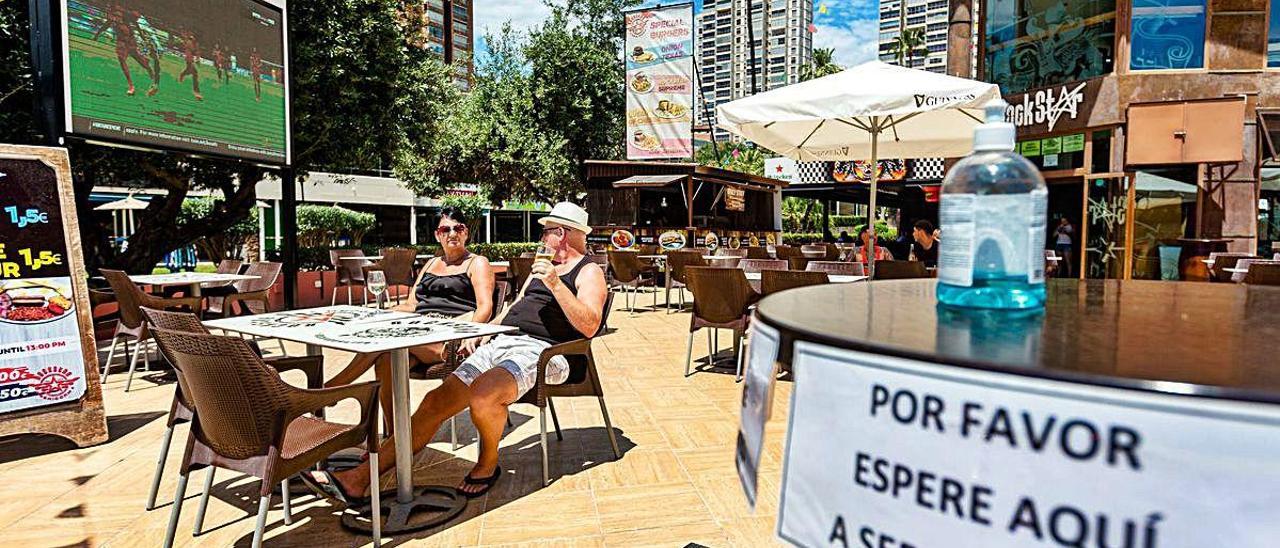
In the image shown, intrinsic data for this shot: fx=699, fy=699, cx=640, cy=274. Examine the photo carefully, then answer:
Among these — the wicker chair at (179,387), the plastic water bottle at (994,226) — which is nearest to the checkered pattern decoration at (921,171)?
the wicker chair at (179,387)

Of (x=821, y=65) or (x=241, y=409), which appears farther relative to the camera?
(x=821, y=65)

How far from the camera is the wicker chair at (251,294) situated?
553 centimetres

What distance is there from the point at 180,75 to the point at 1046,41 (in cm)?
1148

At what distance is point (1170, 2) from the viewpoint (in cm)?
965

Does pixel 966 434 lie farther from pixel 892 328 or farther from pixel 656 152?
pixel 656 152

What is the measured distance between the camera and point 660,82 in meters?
16.8

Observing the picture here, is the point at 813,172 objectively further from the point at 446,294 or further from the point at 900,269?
the point at 446,294

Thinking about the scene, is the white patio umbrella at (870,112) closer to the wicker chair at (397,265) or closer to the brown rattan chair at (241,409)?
the brown rattan chair at (241,409)

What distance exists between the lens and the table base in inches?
105

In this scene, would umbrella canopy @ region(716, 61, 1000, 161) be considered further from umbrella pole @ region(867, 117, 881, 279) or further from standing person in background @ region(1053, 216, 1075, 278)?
standing person in background @ region(1053, 216, 1075, 278)

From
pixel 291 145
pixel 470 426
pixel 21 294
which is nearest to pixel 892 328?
pixel 470 426

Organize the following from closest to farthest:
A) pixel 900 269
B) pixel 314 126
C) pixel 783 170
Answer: pixel 900 269, pixel 314 126, pixel 783 170

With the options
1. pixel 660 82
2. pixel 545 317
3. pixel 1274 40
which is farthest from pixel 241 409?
pixel 660 82

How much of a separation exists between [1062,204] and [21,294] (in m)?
13.6
